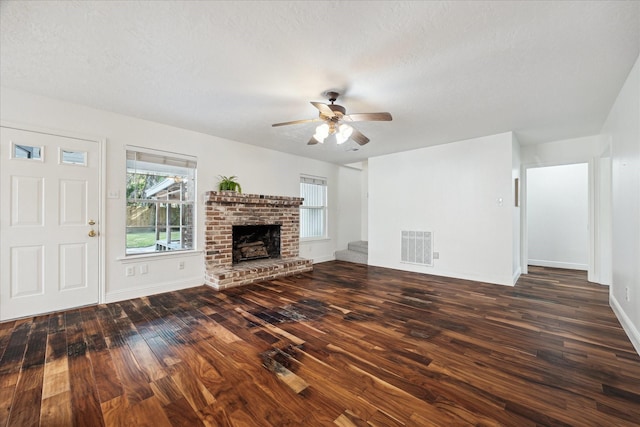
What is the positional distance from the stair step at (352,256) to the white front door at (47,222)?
4686 mm

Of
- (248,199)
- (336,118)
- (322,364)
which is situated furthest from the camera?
(248,199)

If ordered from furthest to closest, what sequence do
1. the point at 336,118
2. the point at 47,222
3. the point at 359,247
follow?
the point at 359,247 → the point at 47,222 → the point at 336,118

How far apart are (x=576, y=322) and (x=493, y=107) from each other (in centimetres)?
258

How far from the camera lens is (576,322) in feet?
9.15

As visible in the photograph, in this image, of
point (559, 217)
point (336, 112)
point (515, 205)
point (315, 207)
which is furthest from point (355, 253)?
point (559, 217)

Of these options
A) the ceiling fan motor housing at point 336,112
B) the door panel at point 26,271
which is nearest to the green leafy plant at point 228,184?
the door panel at point 26,271

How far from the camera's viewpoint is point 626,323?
2547 mm

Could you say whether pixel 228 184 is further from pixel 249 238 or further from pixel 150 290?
pixel 150 290

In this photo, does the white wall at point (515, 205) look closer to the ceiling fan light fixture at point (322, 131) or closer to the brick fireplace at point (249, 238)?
the ceiling fan light fixture at point (322, 131)

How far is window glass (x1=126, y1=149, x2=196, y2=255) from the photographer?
146 inches

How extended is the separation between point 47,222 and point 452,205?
5.90m

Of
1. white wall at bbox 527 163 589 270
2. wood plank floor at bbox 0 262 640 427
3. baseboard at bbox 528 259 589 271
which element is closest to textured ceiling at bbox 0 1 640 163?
wood plank floor at bbox 0 262 640 427

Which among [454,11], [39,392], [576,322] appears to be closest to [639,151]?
[576,322]

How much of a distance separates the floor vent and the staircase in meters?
1.02
